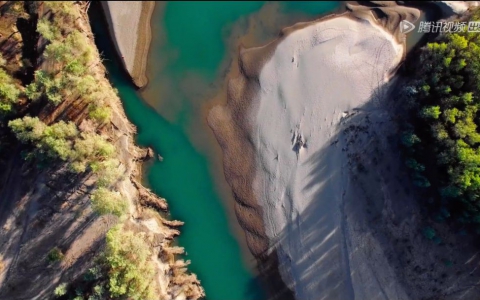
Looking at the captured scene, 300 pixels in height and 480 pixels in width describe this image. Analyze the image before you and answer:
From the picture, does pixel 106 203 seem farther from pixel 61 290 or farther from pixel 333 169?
pixel 333 169

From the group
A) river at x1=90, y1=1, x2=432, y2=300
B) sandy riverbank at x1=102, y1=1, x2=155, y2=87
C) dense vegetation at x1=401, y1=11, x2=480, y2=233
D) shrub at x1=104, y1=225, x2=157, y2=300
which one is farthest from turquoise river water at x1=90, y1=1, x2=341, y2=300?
dense vegetation at x1=401, y1=11, x2=480, y2=233

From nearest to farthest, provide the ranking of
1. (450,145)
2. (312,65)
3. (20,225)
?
1. (450,145)
2. (20,225)
3. (312,65)

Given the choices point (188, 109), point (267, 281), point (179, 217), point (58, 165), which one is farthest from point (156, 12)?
point (267, 281)

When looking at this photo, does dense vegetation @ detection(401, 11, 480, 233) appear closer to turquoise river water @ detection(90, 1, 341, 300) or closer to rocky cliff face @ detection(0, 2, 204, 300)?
turquoise river water @ detection(90, 1, 341, 300)

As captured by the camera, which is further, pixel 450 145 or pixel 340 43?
pixel 340 43

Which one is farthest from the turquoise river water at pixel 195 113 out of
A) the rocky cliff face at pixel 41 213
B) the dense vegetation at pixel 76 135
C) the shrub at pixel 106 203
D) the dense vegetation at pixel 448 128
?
the dense vegetation at pixel 448 128

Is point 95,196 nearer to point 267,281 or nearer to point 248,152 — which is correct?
point 248,152
